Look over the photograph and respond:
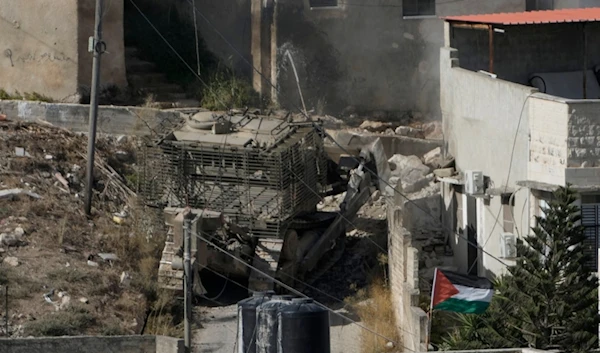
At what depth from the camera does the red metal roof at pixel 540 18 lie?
3139cm

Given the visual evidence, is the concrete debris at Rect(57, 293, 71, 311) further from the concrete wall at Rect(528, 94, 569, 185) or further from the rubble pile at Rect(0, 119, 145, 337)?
the concrete wall at Rect(528, 94, 569, 185)

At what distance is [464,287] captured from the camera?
2597cm

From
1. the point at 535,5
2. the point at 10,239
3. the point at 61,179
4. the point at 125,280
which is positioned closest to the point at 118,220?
the point at 61,179

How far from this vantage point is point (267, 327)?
20.0 meters

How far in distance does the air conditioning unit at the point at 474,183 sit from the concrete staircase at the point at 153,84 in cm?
717

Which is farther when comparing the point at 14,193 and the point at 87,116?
the point at 87,116

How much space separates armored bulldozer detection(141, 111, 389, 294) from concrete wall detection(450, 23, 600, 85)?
382 centimetres

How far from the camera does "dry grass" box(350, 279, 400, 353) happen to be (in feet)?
90.7

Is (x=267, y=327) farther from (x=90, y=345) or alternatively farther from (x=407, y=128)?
(x=407, y=128)

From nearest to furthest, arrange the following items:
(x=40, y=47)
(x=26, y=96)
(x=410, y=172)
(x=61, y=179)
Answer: (x=61, y=179), (x=410, y=172), (x=26, y=96), (x=40, y=47)

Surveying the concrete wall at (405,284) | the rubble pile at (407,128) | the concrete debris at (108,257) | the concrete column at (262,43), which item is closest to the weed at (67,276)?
the concrete debris at (108,257)

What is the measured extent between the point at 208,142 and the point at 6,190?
3.52m

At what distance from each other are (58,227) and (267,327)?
11.3m

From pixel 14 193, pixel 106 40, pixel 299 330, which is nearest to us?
pixel 299 330
